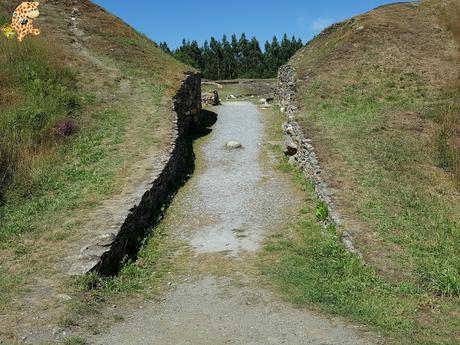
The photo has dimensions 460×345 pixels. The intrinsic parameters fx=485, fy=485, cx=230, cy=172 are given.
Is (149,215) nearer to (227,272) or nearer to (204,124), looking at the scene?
(227,272)

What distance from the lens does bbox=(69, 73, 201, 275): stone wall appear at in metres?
8.77

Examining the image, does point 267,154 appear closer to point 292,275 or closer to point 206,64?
point 292,275

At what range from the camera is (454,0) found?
32.3 meters

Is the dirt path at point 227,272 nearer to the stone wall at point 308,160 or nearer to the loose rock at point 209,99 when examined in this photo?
the stone wall at point 308,160

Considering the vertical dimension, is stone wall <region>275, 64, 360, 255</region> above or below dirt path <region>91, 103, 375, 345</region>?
above

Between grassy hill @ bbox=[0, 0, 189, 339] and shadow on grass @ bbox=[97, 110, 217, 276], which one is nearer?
grassy hill @ bbox=[0, 0, 189, 339]

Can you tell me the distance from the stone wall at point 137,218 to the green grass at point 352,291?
9.64 feet

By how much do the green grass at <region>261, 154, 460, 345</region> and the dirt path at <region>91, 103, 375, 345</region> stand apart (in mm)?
420

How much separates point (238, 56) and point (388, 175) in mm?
75400

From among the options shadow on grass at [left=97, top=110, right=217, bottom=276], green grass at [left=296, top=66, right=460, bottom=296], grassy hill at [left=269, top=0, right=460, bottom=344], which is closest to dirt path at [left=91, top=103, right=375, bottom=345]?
shadow on grass at [left=97, top=110, right=217, bottom=276]

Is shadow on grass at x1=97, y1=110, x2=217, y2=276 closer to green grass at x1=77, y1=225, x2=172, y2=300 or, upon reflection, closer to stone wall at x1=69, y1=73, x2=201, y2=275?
stone wall at x1=69, y1=73, x2=201, y2=275

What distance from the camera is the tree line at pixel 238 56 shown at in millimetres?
74062

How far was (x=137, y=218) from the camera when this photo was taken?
1138cm

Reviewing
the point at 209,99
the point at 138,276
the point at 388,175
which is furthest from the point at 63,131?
the point at 209,99
